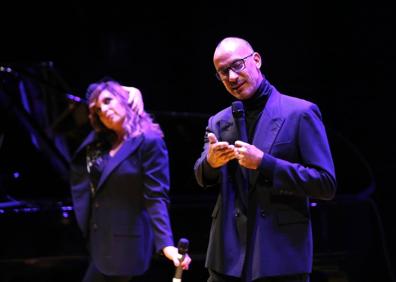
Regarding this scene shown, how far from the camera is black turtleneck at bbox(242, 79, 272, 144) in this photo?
7.59 ft

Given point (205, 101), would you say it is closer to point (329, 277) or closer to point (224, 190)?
point (329, 277)

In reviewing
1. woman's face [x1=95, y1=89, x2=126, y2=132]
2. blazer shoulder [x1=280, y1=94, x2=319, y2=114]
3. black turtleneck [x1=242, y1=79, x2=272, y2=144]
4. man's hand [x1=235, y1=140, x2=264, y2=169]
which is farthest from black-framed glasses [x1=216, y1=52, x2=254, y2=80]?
woman's face [x1=95, y1=89, x2=126, y2=132]

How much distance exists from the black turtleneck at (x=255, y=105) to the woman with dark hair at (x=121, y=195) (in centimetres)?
83

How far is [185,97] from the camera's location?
6.25m

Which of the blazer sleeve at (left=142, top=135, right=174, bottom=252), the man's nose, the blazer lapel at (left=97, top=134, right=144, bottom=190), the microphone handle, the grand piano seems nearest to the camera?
the microphone handle

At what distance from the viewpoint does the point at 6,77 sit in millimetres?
4371

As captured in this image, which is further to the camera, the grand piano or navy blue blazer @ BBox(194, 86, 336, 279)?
the grand piano

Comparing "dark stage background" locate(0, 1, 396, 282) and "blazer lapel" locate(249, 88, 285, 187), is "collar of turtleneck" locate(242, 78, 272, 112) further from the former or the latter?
"dark stage background" locate(0, 1, 396, 282)

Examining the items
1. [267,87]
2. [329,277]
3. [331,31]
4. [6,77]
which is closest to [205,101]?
[331,31]

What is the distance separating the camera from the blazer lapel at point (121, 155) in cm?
304

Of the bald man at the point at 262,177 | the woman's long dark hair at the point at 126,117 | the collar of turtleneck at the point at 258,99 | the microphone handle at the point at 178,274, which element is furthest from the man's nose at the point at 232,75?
the woman's long dark hair at the point at 126,117

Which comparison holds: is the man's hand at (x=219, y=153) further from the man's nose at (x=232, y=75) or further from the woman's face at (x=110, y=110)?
the woman's face at (x=110, y=110)

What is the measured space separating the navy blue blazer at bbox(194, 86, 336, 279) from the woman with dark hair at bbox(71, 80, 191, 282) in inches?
25.9

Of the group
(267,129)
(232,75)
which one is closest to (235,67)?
(232,75)
